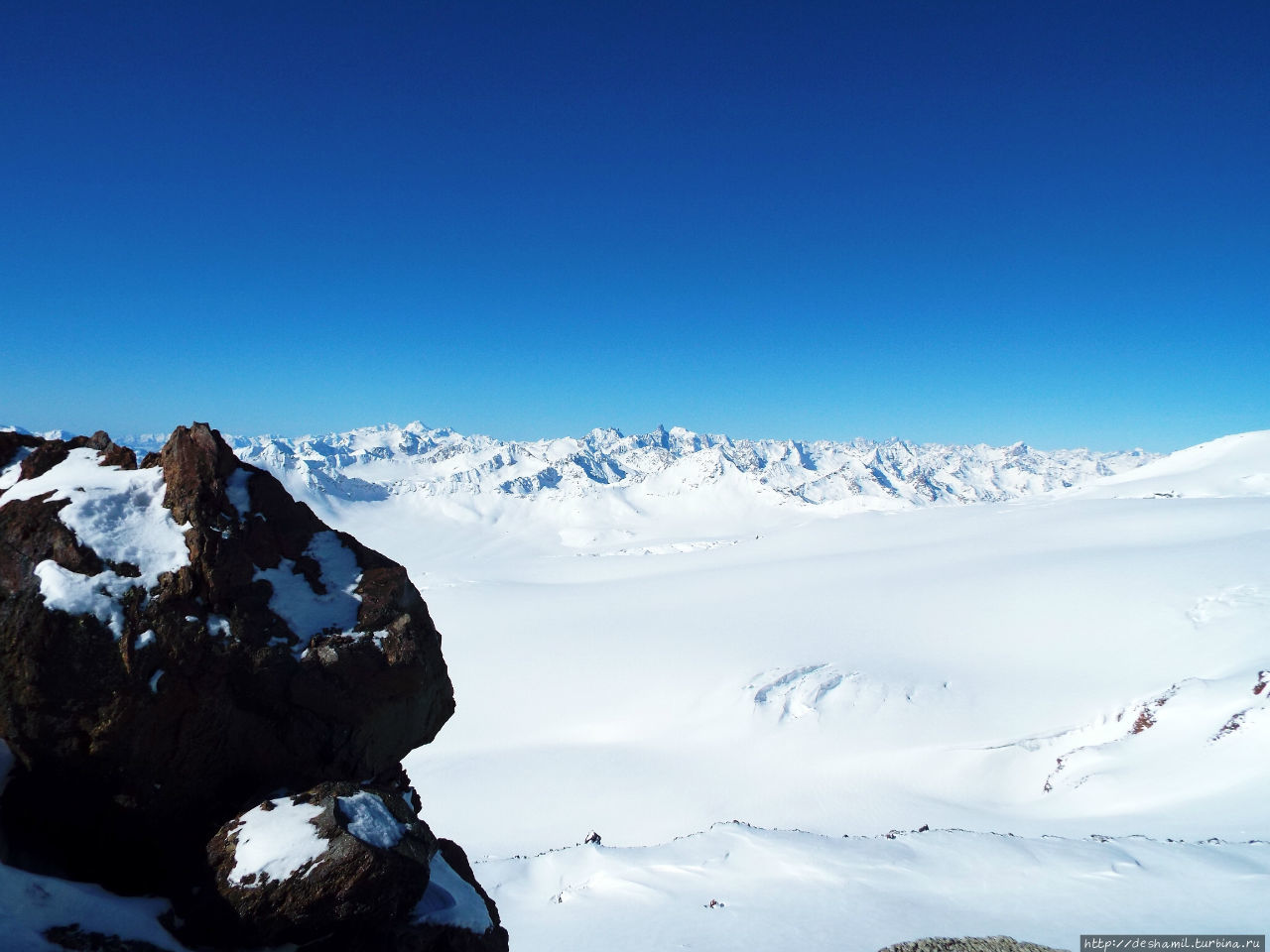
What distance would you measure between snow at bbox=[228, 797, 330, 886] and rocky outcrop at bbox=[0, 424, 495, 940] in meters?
0.09

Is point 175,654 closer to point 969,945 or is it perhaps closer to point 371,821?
point 371,821

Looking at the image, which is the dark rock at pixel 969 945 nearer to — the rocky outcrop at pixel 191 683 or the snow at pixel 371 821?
the rocky outcrop at pixel 191 683

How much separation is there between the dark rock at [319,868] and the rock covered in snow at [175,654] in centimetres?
99

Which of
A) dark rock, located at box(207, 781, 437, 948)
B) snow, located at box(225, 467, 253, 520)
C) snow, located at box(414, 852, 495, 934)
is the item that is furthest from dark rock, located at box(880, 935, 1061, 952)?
snow, located at box(225, 467, 253, 520)

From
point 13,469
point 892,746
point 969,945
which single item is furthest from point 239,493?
point 892,746

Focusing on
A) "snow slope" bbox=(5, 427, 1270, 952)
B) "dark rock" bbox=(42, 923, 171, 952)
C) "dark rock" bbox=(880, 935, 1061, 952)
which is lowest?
"snow slope" bbox=(5, 427, 1270, 952)

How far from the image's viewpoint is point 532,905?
1936cm

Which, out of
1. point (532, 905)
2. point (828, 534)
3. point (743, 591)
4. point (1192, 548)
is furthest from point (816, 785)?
point (828, 534)

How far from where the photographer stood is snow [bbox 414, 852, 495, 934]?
396 inches

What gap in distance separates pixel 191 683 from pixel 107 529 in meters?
3.11

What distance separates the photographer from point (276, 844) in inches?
351

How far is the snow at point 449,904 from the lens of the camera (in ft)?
33.0

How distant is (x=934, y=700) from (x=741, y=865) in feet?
80.2

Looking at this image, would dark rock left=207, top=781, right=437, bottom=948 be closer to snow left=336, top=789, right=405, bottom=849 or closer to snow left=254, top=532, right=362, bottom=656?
snow left=336, top=789, right=405, bottom=849
